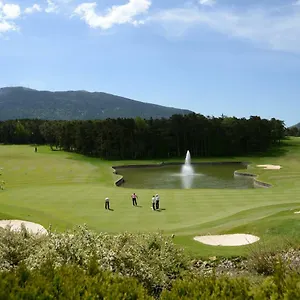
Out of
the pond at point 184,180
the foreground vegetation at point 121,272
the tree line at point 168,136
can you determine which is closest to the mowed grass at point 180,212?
the foreground vegetation at point 121,272

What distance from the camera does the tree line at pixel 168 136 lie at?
97875 mm

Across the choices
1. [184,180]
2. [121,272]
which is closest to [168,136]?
[184,180]

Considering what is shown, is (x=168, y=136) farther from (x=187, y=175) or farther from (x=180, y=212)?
(x=180, y=212)

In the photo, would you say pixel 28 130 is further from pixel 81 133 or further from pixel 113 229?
pixel 113 229

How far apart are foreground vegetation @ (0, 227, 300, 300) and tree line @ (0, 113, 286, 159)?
84.9 meters

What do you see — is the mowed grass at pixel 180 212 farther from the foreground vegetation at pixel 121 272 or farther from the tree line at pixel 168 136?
the tree line at pixel 168 136

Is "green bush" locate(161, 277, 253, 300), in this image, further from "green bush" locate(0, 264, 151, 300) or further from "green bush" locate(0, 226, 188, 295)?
"green bush" locate(0, 226, 188, 295)

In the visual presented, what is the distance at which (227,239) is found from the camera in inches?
719

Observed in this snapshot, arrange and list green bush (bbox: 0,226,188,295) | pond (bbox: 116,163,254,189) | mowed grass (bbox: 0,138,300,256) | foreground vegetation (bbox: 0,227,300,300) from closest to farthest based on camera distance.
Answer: foreground vegetation (bbox: 0,227,300,300) → green bush (bbox: 0,226,188,295) → mowed grass (bbox: 0,138,300,256) → pond (bbox: 116,163,254,189)

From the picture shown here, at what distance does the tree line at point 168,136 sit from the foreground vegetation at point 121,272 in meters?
84.9

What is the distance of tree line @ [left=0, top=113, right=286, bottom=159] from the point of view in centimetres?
9788

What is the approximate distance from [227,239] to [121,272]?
965cm

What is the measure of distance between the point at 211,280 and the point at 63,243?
4.45m

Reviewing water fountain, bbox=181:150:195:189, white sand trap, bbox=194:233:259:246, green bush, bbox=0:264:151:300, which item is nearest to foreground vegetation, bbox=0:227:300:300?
green bush, bbox=0:264:151:300
